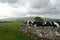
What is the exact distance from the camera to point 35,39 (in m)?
17.6

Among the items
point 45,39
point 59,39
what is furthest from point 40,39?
point 59,39

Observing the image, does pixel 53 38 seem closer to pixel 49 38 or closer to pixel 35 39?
pixel 49 38

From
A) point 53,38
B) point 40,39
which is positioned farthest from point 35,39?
point 53,38

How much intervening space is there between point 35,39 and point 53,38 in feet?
8.17

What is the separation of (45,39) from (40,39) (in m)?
0.69

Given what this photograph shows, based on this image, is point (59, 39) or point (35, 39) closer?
point (59, 39)

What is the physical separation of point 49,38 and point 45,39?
1.23ft

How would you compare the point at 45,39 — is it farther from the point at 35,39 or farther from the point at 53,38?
the point at 35,39

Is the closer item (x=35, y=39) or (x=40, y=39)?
(x=40, y=39)

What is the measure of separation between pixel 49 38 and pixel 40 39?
93cm

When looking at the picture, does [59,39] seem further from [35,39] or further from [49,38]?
[35,39]

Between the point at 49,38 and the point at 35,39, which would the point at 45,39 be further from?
the point at 35,39

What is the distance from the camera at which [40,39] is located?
53.4 feet

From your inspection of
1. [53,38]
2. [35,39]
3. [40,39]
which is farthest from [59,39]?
[35,39]
